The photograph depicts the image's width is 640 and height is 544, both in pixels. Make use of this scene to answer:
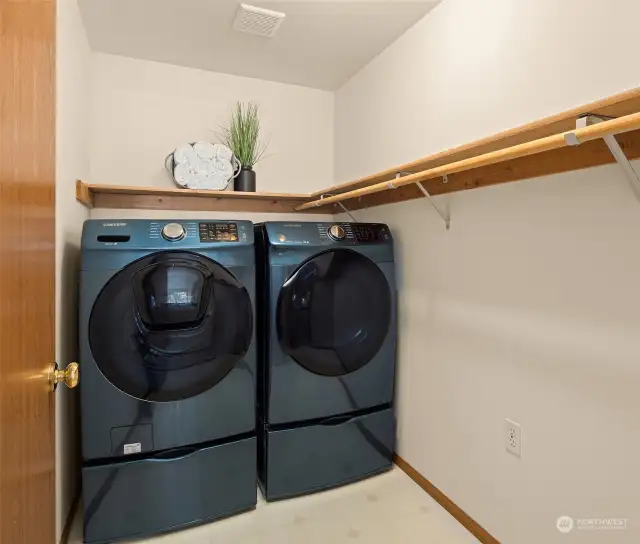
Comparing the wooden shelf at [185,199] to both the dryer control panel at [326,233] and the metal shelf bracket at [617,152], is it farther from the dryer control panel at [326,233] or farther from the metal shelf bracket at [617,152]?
the metal shelf bracket at [617,152]

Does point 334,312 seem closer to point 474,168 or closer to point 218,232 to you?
point 218,232

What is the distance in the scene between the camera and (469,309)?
5.47 ft

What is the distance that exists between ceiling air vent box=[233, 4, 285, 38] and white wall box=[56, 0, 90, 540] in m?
0.70

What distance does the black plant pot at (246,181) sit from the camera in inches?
94.6

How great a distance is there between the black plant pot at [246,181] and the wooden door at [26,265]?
4.88ft

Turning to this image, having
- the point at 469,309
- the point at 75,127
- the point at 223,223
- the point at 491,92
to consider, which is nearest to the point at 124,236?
the point at 223,223

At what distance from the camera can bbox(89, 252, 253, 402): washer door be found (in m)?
1.53

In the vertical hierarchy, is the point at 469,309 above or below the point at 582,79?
below

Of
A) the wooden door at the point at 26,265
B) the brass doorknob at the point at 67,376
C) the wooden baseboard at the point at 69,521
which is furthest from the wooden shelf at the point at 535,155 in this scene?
the wooden baseboard at the point at 69,521

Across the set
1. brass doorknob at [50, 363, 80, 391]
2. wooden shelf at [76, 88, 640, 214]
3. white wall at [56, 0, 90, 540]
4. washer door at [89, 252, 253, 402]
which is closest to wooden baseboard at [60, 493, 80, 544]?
white wall at [56, 0, 90, 540]

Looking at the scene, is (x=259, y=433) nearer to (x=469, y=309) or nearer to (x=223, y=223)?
(x=223, y=223)

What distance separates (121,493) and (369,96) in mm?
2275

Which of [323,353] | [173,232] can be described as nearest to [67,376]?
[173,232]

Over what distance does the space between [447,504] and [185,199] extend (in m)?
2.06
